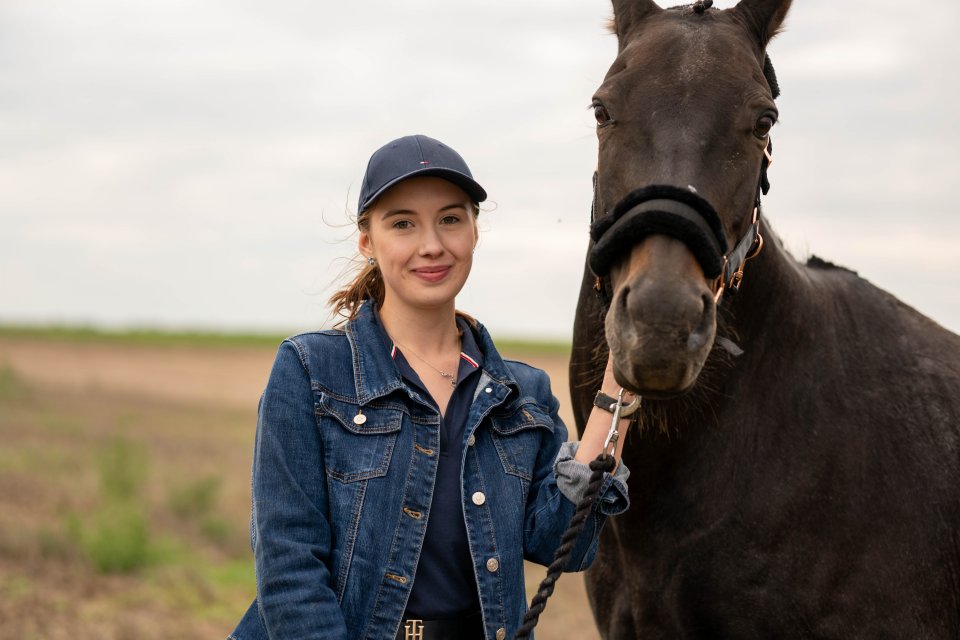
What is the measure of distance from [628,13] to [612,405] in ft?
4.85

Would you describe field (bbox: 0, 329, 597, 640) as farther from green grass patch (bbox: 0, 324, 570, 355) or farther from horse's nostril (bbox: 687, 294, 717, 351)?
green grass patch (bbox: 0, 324, 570, 355)

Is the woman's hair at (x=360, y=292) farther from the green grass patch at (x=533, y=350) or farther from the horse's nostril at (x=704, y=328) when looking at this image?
the green grass patch at (x=533, y=350)

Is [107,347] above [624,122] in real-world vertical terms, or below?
below

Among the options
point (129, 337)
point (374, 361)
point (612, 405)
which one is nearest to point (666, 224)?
point (612, 405)

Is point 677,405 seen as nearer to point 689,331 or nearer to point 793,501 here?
point 793,501

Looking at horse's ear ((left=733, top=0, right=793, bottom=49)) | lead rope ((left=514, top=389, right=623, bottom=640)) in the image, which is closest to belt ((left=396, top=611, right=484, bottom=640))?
lead rope ((left=514, top=389, right=623, bottom=640))

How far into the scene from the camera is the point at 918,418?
134 inches

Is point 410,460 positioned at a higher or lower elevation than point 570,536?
higher

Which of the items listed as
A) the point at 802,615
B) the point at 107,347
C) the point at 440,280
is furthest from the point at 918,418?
the point at 107,347

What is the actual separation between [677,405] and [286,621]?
1.47 meters

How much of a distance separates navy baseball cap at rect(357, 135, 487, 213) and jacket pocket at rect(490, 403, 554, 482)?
70cm

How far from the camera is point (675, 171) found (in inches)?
111

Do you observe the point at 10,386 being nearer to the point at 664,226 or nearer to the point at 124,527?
the point at 124,527

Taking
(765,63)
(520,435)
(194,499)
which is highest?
(765,63)
